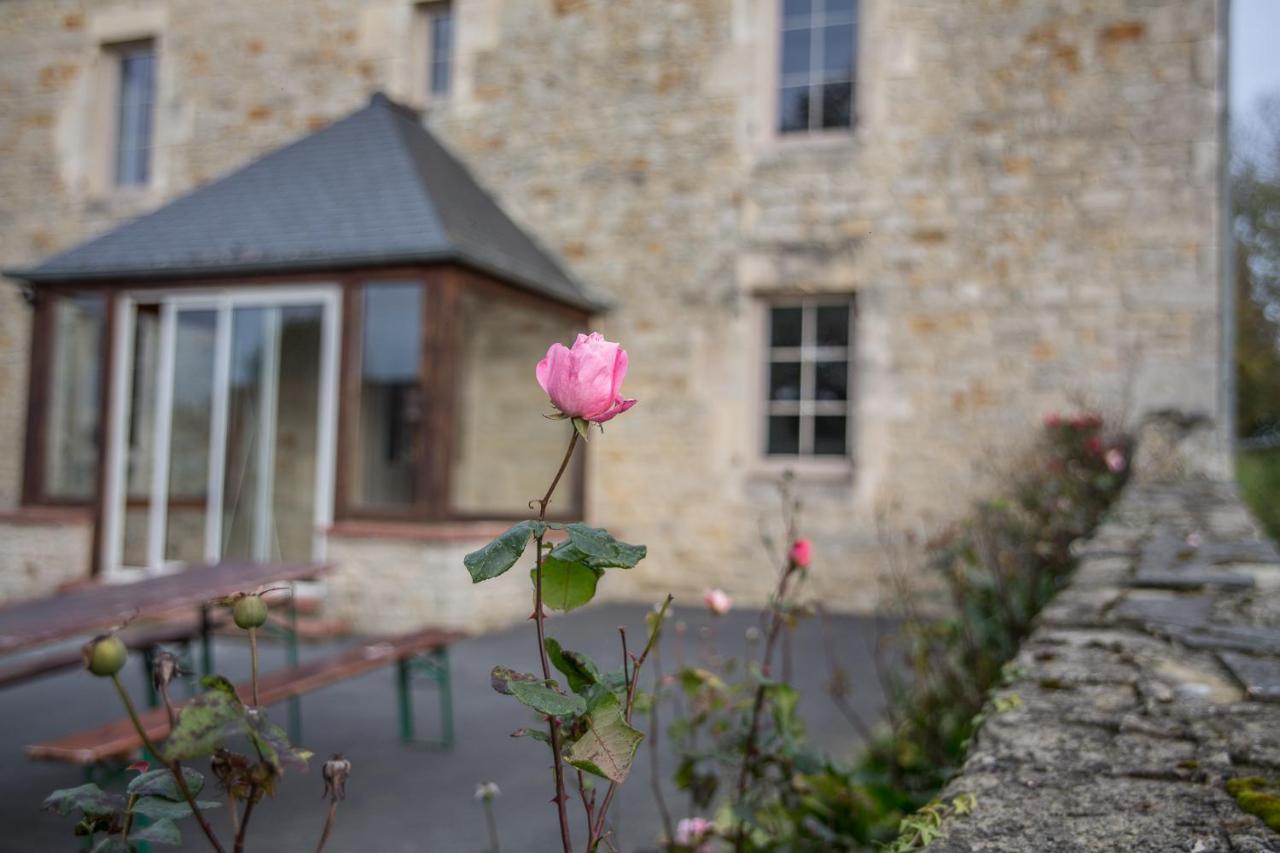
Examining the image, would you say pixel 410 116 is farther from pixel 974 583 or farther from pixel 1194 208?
pixel 974 583

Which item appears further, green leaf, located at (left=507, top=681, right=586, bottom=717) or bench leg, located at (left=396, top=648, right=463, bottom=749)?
bench leg, located at (left=396, top=648, right=463, bottom=749)

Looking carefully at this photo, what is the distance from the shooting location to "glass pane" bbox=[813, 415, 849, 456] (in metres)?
8.05

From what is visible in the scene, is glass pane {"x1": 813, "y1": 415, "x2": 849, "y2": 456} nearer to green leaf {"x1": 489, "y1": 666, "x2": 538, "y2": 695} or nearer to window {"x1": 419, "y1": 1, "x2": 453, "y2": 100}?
window {"x1": 419, "y1": 1, "x2": 453, "y2": 100}

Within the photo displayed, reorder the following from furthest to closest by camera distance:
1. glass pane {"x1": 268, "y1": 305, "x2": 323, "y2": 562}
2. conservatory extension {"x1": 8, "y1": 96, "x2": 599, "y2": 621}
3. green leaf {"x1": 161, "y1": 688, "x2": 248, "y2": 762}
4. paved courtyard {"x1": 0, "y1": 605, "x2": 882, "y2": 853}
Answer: glass pane {"x1": 268, "y1": 305, "x2": 323, "y2": 562}, conservatory extension {"x1": 8, "y1": 96, "x2": 599, "y2": 621}, paved courtyard {"x1": 0, "y1": 605, "x2": 882, "y2": 853}, green leaf {"x1": 161, "y1": 688, "x2": 248, "y2": 762}

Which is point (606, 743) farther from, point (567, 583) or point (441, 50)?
point (441, 50)

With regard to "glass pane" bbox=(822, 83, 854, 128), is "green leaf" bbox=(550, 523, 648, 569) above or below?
below

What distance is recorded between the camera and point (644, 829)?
312cm

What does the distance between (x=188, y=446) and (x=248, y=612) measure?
284 inches

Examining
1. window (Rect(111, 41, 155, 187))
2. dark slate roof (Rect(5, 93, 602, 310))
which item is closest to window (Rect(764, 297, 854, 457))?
dark slate roof (Rect(5, 93, 602, 310))

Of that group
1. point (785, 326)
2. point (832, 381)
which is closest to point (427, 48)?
point (785, 326)

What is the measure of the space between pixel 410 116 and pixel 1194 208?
629 centimetres

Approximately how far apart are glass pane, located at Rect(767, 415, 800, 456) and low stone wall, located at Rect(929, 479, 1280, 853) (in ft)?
16.1

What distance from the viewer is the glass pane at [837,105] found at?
8141 mm

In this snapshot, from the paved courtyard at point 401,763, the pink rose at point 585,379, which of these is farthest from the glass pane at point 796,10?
the pink rose at point 585,379
